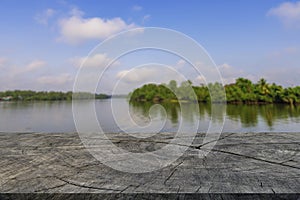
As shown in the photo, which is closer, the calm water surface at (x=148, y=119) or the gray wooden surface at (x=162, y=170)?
the gray wooden surface at (x=162, y=170)

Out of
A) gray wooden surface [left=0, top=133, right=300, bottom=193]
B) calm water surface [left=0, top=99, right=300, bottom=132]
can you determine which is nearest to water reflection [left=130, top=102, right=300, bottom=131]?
calm water surface [left=0, top=99, right=300, bottom=132]

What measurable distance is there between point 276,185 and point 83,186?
577 mm

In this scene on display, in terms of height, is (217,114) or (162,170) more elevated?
(217,114)

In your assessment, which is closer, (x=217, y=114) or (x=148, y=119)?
(x=217, y=114)

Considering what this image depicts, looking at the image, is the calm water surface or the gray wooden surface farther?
the calm water surface

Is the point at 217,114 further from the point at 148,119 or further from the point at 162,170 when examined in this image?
the point at 148,119

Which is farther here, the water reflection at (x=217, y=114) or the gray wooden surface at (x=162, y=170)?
the water reflection at (x=217, y=114)

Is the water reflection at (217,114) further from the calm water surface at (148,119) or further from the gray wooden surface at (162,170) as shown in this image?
the gray wooden surface at (162,170)

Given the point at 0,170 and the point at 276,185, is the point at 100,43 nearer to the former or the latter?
the point at 0,170

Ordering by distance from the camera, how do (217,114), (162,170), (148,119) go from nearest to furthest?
(162,170)
(217,114)
(148,119)

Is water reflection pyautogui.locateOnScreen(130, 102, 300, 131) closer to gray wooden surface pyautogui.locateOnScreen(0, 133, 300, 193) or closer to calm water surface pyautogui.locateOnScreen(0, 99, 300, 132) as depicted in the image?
calm water surface pyautogui.locateOnScreen(0, 99, 300, 132)

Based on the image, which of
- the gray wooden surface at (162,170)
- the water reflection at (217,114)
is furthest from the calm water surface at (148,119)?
the gray wooden surface at (162,170)

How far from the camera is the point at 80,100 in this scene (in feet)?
4.06

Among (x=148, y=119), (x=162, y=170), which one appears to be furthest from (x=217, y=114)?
(x=148, y=119)
